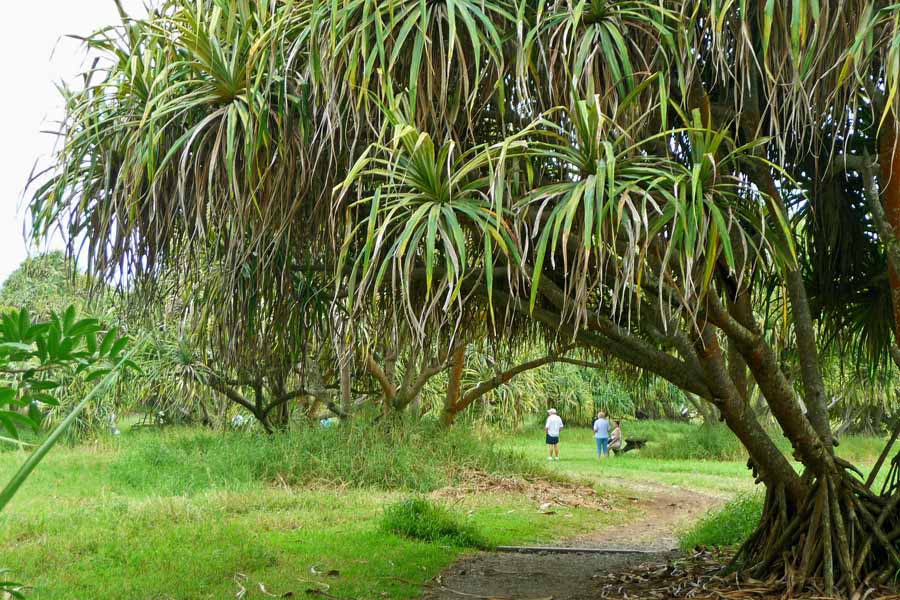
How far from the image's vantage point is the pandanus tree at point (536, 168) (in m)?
3.72

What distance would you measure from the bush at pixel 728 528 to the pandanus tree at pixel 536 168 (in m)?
2.07

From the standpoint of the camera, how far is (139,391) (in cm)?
1474

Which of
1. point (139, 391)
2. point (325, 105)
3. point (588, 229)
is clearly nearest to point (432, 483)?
point (139, 391)

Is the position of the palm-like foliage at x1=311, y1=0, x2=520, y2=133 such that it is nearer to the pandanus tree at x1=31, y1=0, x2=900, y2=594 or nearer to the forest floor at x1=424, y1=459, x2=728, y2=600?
the pandanus tree at x1=31, y1=0, x2=900, y2=594

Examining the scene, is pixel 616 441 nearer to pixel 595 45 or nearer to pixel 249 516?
pixel 249 516

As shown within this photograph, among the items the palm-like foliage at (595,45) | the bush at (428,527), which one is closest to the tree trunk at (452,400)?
the bush at (428,527)

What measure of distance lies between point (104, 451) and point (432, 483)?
6300 millimetres

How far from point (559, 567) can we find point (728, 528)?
5.47 ft

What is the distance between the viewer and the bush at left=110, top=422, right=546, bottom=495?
11.6m

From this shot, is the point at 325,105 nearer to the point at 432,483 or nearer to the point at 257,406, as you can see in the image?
the point at 432,483

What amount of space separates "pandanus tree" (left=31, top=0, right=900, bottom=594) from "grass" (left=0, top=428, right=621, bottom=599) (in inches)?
72.4

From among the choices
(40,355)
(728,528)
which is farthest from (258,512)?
(40,355)

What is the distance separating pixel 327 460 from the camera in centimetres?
1203

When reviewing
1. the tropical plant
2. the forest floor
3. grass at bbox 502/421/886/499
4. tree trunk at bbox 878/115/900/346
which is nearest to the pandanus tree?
tree trunk at bbox 878/115/900/346
